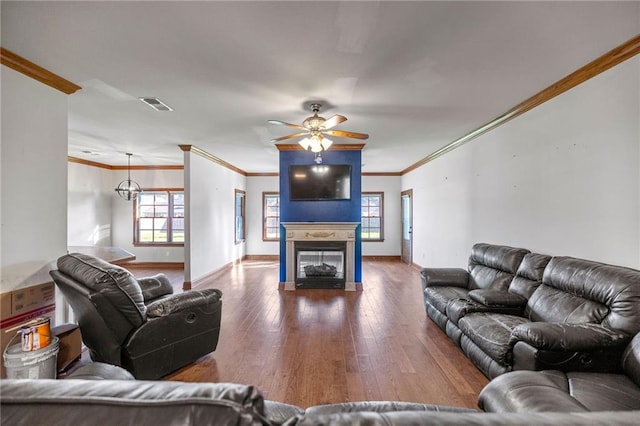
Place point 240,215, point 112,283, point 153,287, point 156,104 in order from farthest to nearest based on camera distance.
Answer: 1. point 240,215
2. point 156,104
3. point 153,287
4. point 112,283

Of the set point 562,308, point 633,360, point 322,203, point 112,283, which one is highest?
point 322,203

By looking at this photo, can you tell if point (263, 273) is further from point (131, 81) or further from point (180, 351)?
point (131, 81)

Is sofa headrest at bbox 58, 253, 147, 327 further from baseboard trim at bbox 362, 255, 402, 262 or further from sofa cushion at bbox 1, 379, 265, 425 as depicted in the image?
baseboard trim at bbox 362, 255, 402, 262

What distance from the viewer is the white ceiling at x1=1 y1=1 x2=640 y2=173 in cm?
180

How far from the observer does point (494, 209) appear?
157 inches

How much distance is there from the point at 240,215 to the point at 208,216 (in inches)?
85.9

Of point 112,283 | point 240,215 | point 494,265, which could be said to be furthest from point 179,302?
point 240,215

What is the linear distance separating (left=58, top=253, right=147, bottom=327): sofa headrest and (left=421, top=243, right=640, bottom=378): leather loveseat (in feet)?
9.27

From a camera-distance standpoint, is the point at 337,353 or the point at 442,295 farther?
the point at 442,295

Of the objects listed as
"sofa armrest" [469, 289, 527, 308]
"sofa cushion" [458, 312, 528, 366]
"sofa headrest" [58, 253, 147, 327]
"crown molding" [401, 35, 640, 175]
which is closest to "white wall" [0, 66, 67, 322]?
"sofa headrest" [58, 253, 147, 327]

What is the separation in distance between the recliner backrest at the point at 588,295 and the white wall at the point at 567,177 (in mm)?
328

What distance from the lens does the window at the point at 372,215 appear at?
869cm

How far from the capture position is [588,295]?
2.17 metres

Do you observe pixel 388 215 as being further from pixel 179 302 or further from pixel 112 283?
pixel 112 283
